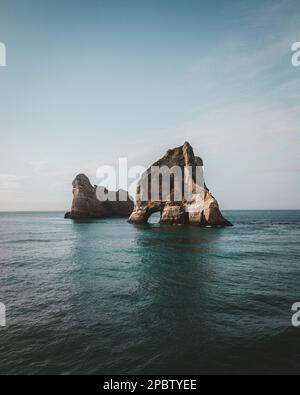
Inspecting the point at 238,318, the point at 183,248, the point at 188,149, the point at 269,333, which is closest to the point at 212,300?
the point at 238,318

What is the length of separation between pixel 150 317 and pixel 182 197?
160ft

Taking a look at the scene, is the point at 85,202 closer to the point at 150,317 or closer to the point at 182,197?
the point at 182,197

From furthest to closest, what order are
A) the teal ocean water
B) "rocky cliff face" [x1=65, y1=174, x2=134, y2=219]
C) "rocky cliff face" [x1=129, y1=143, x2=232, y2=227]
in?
"rocky cliff face" [x1=65, y1=174, x2=134, y2=219], "rocky cliff face" [x1=129, y1=143, x2=232, y2=227], the teal ocean water

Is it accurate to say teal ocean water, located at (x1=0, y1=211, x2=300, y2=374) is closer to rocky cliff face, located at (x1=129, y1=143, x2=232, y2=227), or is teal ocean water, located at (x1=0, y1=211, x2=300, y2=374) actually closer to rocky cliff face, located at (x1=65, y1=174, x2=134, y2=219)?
rocky cliff face, located at (x1=129, y1=143, x2=232, y2=227)

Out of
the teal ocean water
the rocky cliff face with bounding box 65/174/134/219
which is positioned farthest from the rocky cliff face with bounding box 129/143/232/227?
the teal ocean water

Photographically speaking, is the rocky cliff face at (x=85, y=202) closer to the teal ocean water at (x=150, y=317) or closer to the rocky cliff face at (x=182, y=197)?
the rocky cliff face at (x=182, y=197)

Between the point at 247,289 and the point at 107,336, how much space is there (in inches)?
346

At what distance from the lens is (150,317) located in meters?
10.6

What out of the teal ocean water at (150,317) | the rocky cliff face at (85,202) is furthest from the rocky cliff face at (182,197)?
the teal ocean water at (150,317)

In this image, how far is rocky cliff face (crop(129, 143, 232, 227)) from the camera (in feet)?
168

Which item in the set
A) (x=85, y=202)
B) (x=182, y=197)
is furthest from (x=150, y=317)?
(x=85, y=202)

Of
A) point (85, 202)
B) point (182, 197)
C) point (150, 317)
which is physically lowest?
point (150, 317)

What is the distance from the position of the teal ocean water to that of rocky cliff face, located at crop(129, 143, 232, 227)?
30.2 m
